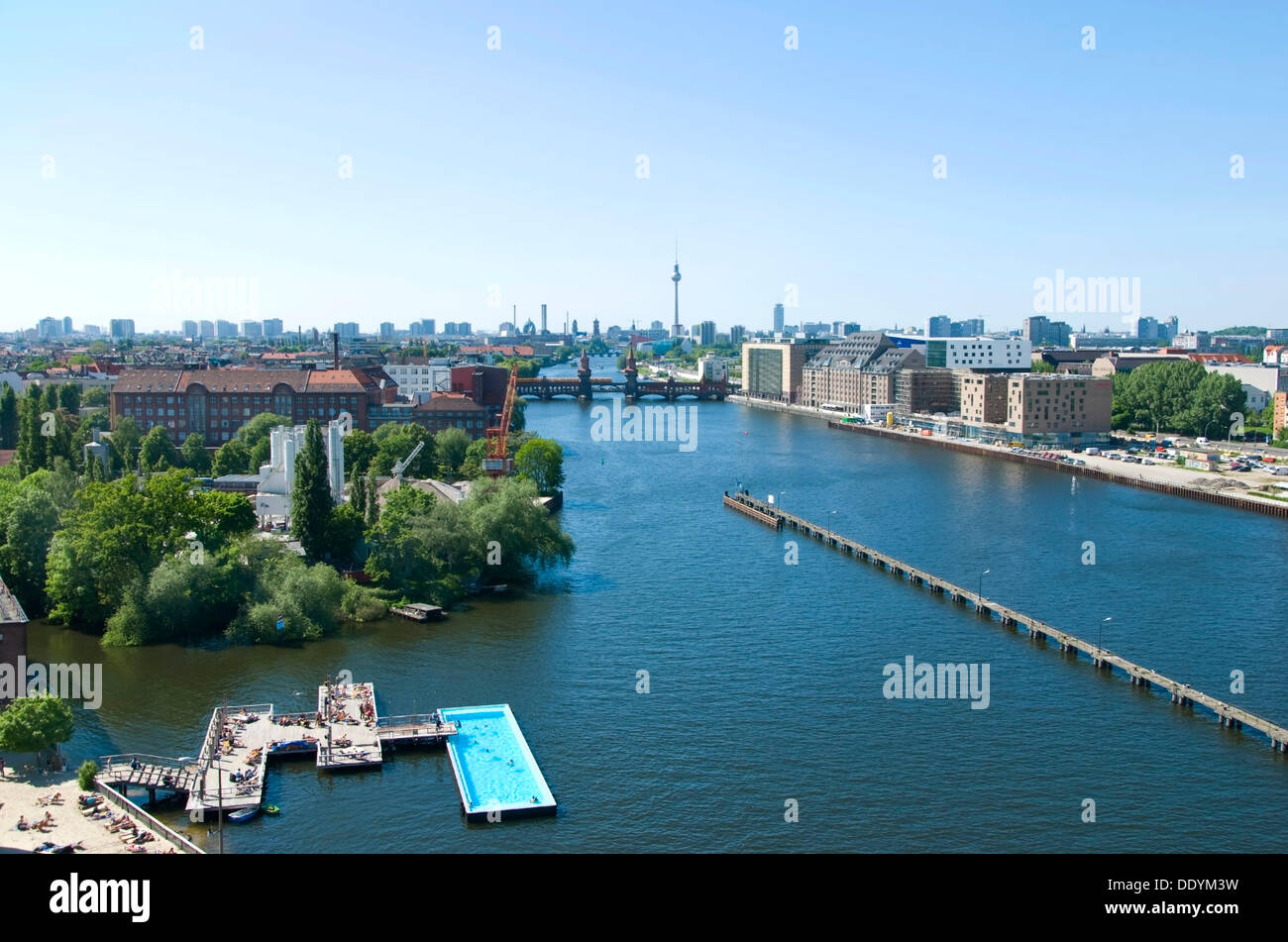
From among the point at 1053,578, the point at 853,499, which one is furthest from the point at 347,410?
the point at 1053,578

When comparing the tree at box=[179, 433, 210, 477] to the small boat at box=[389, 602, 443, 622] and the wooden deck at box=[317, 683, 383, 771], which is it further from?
the wooden deck at box=[317, 683, 383, 771]

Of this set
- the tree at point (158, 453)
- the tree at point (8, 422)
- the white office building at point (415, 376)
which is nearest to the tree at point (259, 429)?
the tree at point (158, 453)

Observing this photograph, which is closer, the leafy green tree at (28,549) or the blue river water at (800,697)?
the blue river water at (800,697)

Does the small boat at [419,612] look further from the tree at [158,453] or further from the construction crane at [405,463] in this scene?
the tree at [158,453]

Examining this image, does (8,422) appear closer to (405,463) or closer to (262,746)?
(405,463)

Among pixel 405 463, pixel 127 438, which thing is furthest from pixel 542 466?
pixel 127 438

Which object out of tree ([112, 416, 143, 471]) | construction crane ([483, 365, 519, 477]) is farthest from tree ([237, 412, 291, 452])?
construction crane ([483, 365, 519, 477])
